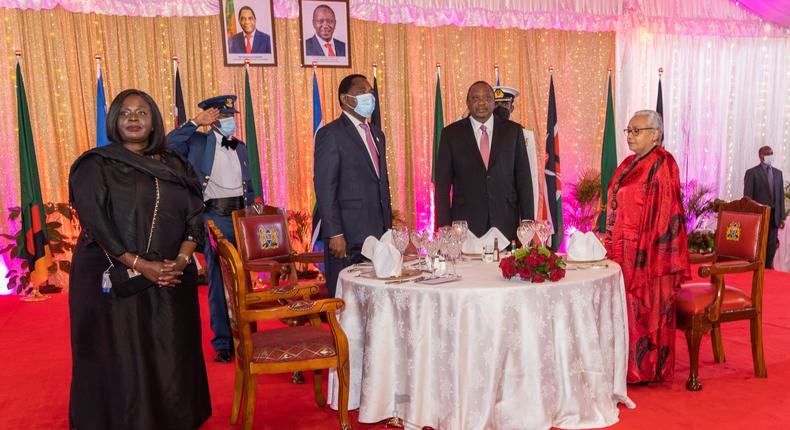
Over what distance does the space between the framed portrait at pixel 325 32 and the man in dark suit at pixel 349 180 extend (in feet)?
13.1

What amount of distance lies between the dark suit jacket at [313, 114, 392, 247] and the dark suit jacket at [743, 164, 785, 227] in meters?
6.78

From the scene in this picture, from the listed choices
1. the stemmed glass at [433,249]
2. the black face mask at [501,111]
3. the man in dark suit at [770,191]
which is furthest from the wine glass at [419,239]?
the man in dark suit at [770,191]

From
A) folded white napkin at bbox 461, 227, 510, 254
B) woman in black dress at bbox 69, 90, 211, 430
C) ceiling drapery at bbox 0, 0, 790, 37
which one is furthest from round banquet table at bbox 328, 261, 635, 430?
ceiling drapery at bbox 0, 0, 790, 37

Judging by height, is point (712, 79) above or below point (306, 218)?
above

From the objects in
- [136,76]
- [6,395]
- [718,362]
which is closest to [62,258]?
[136,76]

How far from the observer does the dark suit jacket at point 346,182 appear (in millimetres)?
3834

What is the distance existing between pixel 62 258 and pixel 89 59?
215 centimetres

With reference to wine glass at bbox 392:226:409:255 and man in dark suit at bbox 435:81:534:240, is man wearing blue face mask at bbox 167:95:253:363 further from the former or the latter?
wine glass at bbox 392:226:409:255

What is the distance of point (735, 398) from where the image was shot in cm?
358

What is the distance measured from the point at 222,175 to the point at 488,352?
8.06 feet

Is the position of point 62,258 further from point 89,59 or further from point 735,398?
point 735,398

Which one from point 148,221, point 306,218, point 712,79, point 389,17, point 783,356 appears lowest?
point 783,356

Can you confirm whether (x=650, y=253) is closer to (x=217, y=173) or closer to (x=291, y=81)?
(x=217, y=173)

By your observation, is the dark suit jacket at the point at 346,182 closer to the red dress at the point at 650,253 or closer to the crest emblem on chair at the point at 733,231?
the red dress at the point at 650,253
